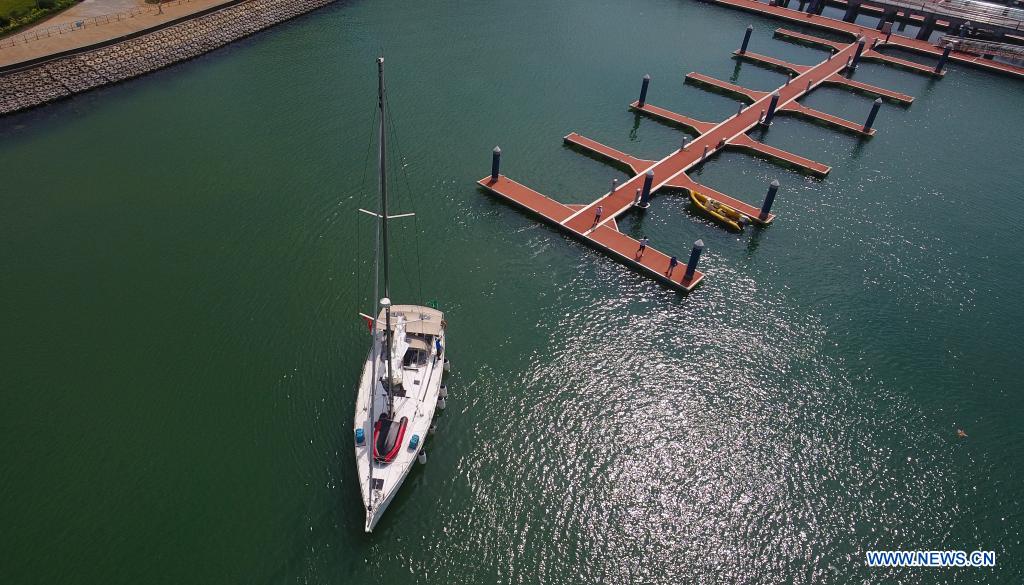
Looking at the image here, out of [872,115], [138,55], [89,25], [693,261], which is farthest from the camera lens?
[89,25]

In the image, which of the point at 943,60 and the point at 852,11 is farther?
the point at 852,11

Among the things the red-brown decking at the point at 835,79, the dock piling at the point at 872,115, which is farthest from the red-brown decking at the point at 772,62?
the dock piling at the point at 872,115

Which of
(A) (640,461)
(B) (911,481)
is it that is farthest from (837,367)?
(A) (640,461)

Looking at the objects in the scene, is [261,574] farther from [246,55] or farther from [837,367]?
[246,55]

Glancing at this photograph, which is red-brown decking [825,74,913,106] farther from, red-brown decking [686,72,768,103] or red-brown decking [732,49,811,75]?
red-brown decking [686,72,768,103]

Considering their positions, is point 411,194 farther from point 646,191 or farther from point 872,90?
point 872,90

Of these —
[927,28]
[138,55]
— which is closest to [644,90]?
[138,55]

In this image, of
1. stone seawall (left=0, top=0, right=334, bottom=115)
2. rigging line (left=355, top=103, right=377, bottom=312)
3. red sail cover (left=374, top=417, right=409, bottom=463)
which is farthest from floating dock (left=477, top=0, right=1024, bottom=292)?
stone seawall (left=0, top=0, right=334, bottom=115)
